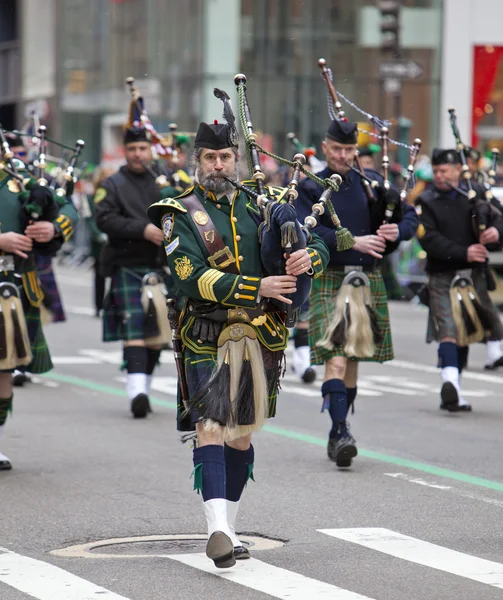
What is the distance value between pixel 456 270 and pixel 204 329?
221 inches

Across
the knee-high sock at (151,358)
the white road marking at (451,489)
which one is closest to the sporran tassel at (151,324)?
the knee-high sock at (151,358)

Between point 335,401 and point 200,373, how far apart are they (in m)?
2.68

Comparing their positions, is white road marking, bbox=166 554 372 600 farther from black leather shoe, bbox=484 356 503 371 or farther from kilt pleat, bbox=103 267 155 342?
black leather shoe, bbox=484 356 503 371

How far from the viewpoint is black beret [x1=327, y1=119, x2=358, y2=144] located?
898cm

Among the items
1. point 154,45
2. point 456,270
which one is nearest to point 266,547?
point 456,270

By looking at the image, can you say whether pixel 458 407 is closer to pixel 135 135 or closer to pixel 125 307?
pixel 125 307

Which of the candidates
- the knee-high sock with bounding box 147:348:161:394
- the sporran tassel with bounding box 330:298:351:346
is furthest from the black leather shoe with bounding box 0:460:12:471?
the knee-high sock with bounding box 147:348:161:394

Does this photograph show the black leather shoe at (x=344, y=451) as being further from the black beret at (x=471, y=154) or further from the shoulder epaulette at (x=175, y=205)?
the black beret at (x=471, y=154)

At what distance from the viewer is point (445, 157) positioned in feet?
37.4

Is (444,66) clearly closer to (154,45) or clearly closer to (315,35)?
(315,35)

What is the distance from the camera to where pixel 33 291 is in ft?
29.4

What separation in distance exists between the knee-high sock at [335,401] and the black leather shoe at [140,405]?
2.28 metres

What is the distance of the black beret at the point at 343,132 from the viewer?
29.5ft

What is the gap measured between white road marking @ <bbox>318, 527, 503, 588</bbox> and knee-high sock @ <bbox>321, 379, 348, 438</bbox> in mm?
1882
